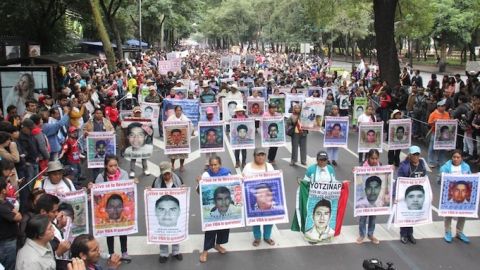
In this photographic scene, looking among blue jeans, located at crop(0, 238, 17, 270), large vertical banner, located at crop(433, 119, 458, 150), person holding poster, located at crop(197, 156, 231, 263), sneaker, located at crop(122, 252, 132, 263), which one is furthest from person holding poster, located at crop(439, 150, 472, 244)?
blue jeans, located at crop(0, 238, 17, 270)

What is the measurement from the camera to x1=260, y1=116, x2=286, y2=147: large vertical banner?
1293 cm

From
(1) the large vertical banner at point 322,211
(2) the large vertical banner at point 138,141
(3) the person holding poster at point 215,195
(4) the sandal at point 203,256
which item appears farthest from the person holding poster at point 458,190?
(2) the large vertical banner at point 138,141

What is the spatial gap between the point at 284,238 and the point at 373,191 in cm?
163

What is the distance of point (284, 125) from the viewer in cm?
1338

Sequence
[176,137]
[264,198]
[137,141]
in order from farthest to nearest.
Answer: [176,137], [137,141], [264,198]

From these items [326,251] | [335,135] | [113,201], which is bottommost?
[326,251]

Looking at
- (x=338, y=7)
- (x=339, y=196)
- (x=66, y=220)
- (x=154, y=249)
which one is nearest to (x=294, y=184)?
(x=339, y=196)

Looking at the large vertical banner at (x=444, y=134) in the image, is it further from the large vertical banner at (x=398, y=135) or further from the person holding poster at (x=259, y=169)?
the person holding poster at (x=259, y=169)

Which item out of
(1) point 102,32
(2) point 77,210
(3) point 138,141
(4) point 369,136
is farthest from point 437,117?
(1) point 102,32

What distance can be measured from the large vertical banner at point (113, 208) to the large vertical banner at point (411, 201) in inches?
161

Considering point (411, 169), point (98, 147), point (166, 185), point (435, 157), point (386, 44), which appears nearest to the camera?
point (166, 185)

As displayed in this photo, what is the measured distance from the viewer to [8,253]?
562 cm

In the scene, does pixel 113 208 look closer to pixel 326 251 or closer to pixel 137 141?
pixel 326 251

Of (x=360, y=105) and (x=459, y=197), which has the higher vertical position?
(x=360, y=105)
